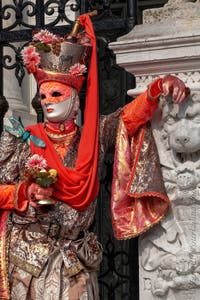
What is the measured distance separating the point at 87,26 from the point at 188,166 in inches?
41.3

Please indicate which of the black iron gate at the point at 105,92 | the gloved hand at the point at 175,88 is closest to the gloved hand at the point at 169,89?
the gloved hand at the point at 175,88

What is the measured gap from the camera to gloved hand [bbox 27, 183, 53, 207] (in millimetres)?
5122

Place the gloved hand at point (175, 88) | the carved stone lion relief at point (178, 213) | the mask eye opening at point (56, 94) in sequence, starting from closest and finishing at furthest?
1. the gloved hand at point (175, 88)
2. the carved stone lion relief at point (178, 213)
3. the mask eye opening at point (56, 94)

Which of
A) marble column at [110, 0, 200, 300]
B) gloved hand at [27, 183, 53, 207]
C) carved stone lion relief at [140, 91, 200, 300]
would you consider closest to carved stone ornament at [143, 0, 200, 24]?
marble column at [110, 0, 200, 300]

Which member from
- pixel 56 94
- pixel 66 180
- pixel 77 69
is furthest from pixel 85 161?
pixel 77 69

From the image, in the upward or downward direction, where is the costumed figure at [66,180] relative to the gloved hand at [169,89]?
downward

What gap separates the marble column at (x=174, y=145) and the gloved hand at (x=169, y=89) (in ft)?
0.33

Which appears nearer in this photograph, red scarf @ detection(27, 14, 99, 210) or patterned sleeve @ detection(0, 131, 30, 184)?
red scarf @ detection(27, 14, 99, 210)

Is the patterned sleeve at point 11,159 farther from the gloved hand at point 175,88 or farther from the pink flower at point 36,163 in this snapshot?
the gloved hand at point 175,88

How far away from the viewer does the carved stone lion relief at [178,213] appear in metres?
5.06

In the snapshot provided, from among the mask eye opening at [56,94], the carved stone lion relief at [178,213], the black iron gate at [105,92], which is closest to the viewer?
the carved stone lion relief at [178,213]

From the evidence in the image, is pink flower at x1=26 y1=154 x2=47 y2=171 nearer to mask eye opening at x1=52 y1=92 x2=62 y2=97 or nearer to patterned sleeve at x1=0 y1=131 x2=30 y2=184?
patterned sleeve at x1=0 y1=131 x2=30 y2=184

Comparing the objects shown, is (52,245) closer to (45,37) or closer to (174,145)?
(174,145)

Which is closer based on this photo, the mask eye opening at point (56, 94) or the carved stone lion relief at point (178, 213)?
the carved stone lion relief at point (178, 213)
